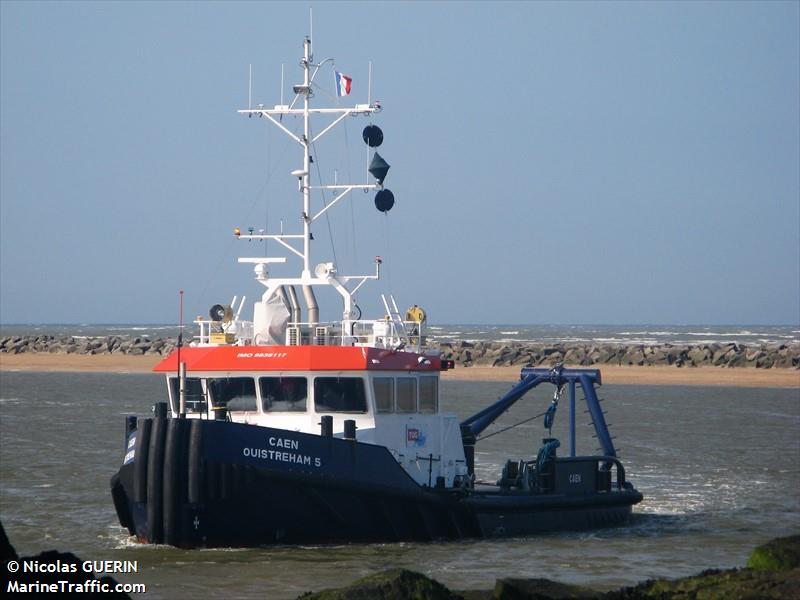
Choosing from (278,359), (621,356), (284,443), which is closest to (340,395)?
(278,359)

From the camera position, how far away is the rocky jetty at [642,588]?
418 inches

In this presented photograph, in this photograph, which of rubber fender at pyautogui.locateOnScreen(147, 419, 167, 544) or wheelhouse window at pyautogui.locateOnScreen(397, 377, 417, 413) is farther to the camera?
wheelhouse window at pyautogui.locateOnScreen(397, 377, 417, 413)

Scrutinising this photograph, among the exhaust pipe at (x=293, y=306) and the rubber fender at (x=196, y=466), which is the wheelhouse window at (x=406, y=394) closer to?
the exhaust pipe at (x=293, y=306)

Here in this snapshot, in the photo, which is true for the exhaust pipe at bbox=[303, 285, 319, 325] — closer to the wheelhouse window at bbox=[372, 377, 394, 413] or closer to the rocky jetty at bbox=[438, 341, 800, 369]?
the wheelhouse window at bbox=[372, 377, 394, 413]

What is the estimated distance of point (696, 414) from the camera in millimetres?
38062

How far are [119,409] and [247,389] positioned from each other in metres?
21.5

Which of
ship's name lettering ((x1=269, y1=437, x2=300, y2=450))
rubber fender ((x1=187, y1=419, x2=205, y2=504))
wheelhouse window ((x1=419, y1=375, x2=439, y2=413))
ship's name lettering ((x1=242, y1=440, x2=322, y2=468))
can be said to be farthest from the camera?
wheelhouse window ((x1=419, y1=375, x2=439, y2=413))

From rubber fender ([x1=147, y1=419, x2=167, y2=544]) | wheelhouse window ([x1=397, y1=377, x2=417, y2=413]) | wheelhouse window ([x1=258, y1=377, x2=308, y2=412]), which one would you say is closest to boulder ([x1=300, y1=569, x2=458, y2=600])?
rubber fender ([x1=147, y1=419, x2=167, y2=544])

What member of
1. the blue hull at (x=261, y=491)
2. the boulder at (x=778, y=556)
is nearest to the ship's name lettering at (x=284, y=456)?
the blue hull at (x=261, y=491)

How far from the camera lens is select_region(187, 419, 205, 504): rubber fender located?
48.1ft

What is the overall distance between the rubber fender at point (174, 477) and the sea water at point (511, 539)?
34cm

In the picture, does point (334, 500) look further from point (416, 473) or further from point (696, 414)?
point (696, 414)

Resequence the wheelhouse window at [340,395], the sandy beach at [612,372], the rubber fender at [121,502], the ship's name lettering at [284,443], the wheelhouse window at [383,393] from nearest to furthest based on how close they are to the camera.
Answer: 1. the ship's name lettering at [284,443]
2. the rubber fender at [121,502]
3. the wheelhouse window at [340,395]
4. the wheelhouse window at [383,393]
5. the sandy beach at [612,372]

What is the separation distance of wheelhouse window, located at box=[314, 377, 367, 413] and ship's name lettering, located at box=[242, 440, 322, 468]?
1383 mm
